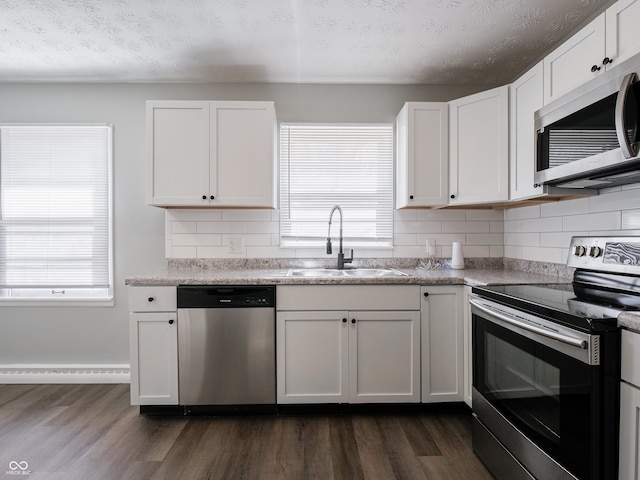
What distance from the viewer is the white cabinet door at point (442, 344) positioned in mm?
2197

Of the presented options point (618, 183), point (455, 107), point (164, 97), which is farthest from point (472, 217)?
point (164, 97)

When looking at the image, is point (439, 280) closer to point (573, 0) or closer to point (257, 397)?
point (257, 397)

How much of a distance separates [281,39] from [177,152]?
1020 mm

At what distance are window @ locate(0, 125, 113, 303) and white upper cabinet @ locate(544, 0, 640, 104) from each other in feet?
10.1

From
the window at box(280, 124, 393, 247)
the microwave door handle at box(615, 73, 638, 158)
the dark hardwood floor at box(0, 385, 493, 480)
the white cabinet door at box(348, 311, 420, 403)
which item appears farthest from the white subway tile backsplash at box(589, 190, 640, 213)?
the dark hardwood floor at box(0, 385, 493, 480)

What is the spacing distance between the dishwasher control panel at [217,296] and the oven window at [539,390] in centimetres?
130

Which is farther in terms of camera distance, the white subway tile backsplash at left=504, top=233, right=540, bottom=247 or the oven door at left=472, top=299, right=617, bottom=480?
the white subway tile backsplash at left=504, top=233, right=540, bottom=247

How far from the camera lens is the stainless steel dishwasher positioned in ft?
7.09

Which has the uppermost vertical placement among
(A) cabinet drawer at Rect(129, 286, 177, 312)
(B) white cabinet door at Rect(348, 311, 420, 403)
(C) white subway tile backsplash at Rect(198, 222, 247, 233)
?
(C) white subway tile backsplash at Rect(198, 222, 247, 233)

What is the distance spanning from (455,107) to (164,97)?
224cm

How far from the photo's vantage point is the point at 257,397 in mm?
2180

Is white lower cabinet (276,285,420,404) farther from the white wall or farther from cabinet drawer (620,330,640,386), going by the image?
cabinet drawer (620,330,640,386)

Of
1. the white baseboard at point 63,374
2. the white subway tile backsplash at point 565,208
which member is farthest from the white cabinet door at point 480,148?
the white baseboard at point 63,374

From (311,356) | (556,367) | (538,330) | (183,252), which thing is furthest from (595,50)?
(183,252)
